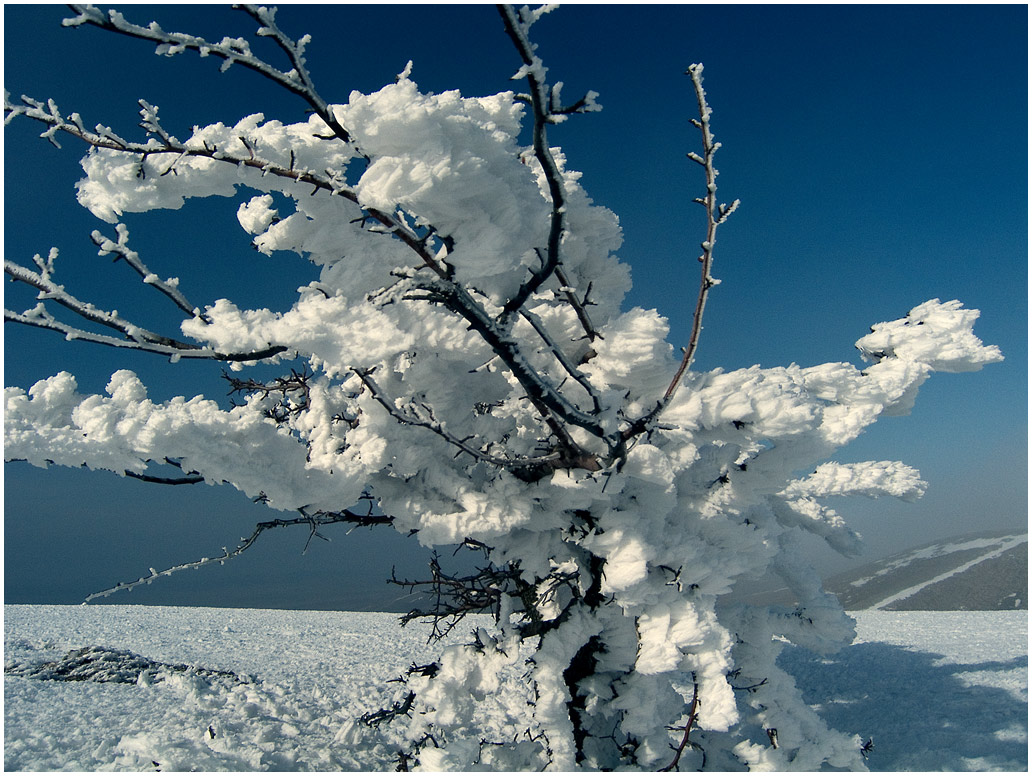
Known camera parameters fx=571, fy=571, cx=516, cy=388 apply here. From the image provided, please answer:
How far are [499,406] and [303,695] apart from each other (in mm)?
3767

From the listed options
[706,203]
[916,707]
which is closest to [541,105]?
[706,203]

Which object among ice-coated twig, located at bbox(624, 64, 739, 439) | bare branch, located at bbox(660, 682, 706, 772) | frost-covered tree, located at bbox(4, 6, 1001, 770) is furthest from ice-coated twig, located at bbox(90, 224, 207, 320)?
bare branch, located at bbox(660, 682, 706, 772)

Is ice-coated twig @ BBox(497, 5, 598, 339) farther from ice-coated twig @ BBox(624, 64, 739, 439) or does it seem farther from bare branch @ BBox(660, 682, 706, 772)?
bare branch @ BBox(660, 682, 706, 772)

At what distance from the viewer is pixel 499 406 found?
13.2 feet

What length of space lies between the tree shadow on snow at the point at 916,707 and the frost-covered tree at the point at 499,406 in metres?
1.16

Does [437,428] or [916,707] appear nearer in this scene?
[437,428]

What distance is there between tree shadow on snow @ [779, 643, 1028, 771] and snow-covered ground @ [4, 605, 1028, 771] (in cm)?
2

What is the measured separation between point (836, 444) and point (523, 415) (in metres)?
2.08

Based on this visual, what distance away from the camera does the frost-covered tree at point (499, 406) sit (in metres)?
2.25

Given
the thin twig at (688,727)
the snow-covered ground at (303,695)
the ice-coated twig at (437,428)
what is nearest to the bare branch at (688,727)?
the thin twig at (688,727)

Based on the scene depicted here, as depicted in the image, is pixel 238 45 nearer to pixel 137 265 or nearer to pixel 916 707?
pixel 137 265

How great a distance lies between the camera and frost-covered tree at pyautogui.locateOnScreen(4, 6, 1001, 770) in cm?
225

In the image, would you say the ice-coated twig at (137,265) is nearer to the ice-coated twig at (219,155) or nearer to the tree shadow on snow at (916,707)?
the ice-coated twig at (219,155)

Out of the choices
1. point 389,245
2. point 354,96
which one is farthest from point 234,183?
point 354,96
